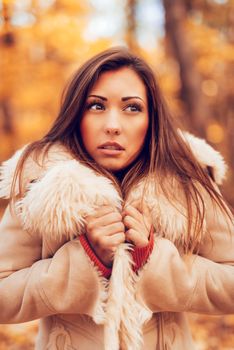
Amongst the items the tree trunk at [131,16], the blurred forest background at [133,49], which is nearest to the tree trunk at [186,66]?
the blurred forest background at [133,49]

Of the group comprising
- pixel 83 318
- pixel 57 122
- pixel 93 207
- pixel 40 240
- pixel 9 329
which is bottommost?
pixel 9 329

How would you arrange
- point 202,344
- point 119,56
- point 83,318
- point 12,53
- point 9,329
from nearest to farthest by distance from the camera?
point 83,318, point 119,56, point 202,344, point 9,329, point 12,53

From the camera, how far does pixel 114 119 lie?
5.43 ft

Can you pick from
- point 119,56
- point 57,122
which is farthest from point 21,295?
point 119,56

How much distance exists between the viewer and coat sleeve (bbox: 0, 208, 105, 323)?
1.49 metres

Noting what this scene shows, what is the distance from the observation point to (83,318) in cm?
162

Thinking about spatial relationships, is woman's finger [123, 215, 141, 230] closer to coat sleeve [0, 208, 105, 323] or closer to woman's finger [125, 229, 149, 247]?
woman's finger [125, 229, 149, 247]

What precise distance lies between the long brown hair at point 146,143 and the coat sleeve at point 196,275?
Answer: 0.08 metres

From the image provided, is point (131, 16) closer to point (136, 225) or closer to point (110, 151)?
point (110, 151)

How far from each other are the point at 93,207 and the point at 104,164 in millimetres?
239

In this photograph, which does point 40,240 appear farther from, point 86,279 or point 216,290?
point 216,290

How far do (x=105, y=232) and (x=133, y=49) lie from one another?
753 cm

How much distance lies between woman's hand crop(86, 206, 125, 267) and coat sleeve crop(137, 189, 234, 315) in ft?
0.48

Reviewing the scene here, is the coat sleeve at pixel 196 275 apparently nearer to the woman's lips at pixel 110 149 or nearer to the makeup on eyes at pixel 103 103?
the woman's lips at pixel 110 149
